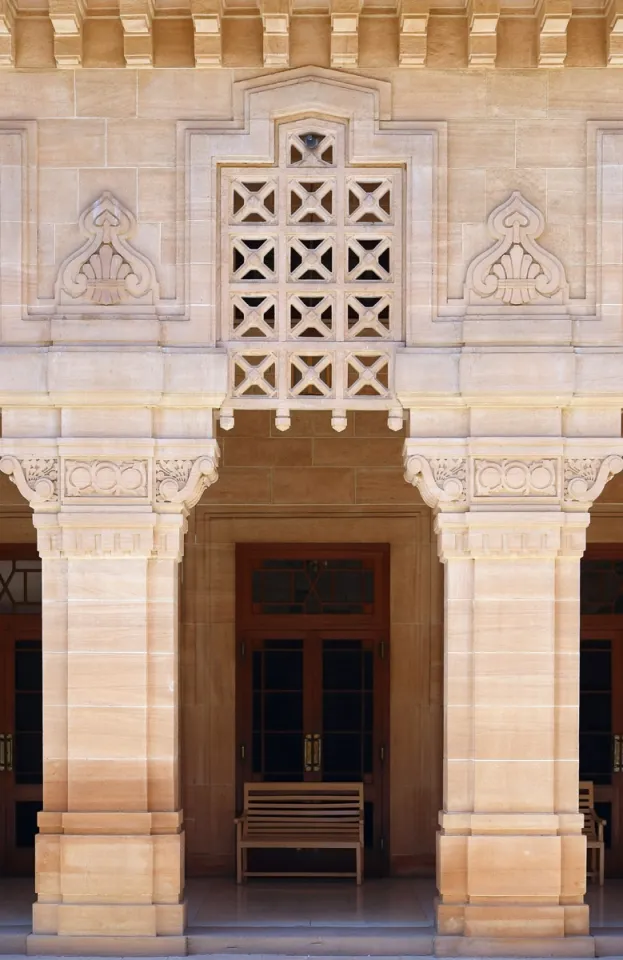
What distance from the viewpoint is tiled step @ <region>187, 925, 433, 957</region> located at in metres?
8.14

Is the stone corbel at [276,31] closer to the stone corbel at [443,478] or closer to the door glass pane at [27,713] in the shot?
the stone corbel at [443,478]

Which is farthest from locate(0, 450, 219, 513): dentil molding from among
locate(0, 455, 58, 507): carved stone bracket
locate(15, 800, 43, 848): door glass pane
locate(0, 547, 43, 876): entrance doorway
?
locate(15, 800, 43, 848): door glass pane

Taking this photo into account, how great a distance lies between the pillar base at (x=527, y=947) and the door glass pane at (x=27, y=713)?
4063 millimetres

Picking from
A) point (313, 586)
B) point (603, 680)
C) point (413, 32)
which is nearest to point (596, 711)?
point (603, 680)

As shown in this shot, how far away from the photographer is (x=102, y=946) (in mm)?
7977

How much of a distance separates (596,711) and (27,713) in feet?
15.2

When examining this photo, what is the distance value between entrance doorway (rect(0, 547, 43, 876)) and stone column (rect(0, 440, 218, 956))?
2332 millimetres

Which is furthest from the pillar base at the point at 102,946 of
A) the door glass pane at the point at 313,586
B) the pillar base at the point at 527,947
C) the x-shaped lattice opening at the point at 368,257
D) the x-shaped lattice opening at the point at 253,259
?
the x-shaped lattice opening at the point at 368,257

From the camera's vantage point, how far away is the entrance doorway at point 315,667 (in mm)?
10461

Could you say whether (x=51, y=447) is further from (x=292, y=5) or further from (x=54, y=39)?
(x=292, y=5)

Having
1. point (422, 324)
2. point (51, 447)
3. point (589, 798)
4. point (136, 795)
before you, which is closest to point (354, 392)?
point (422, 324)

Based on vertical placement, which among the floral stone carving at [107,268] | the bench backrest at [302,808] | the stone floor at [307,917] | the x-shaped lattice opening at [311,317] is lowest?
the stone floor at [307,917]

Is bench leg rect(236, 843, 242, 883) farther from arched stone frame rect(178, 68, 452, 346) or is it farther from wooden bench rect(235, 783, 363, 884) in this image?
arched stone frame rect(178, 68, 452, 346)

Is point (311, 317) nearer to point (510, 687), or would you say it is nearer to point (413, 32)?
point (413, 32)
